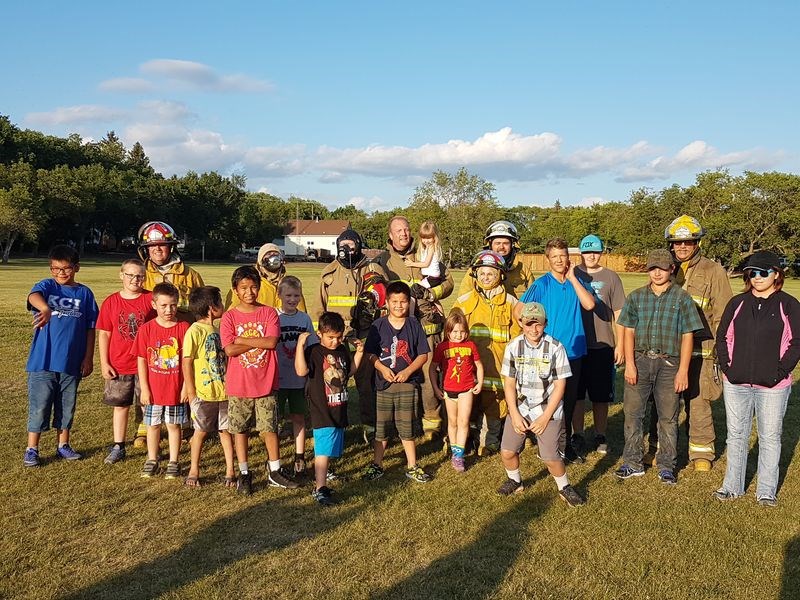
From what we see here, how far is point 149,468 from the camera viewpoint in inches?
234

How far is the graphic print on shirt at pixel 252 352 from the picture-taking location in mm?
5590

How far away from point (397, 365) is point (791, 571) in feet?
10.9

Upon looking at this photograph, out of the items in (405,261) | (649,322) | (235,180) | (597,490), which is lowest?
(597,490)

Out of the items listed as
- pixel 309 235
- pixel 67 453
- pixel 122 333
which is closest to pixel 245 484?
pixel 122 333

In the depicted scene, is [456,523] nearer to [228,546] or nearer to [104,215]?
[228,546]

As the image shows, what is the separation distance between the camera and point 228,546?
459cm

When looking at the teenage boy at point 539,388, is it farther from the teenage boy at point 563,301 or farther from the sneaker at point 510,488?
the teenage boy at point 563,301

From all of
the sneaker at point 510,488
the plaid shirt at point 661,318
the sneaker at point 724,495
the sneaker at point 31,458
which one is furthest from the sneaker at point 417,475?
the sneaker at point 31,458

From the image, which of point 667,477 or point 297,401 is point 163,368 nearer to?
point 297,401

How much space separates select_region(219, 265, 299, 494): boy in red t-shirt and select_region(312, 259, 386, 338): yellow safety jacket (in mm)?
1305

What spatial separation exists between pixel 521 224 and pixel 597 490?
3468 inches

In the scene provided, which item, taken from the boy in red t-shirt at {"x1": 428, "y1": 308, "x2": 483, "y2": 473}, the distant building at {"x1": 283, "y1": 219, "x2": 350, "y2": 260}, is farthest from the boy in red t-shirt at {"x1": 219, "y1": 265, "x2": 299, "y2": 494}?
the distant building at {"x1": 283, "y1": 219, "x2": 350, "y2": 260}

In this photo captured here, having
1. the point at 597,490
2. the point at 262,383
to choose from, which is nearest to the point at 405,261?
the point at 262,383

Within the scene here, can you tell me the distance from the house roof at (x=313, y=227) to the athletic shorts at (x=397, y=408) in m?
103
